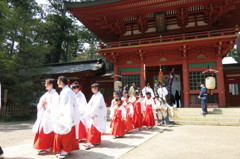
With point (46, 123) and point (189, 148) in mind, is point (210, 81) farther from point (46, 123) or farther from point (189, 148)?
point (46, 123)

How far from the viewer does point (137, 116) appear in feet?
22.7

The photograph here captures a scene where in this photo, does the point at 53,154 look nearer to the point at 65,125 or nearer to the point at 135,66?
the point at 65,125

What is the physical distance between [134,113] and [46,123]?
3742mm

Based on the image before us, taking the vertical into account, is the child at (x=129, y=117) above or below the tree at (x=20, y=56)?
below

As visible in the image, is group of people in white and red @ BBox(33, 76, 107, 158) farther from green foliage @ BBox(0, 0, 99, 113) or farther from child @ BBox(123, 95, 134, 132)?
green foliage @ BBox(0, 0, 99, 113)

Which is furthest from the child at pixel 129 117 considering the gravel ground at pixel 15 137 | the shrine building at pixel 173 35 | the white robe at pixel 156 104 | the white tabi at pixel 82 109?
the shrine building at pixel 173 35

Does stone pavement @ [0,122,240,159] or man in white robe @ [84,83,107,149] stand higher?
man in white robe @ [84,83,107,149]

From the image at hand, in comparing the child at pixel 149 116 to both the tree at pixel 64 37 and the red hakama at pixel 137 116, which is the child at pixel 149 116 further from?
the tree at pixel 64 37

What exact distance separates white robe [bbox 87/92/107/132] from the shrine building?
7484 millimetres

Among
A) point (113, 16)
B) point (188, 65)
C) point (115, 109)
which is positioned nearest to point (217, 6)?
point (188, 65)

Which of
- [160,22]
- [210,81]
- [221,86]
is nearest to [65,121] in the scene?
[210,81]

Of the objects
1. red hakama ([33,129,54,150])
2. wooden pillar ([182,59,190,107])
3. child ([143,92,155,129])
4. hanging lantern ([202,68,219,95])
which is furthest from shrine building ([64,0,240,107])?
red hakama ([33,129,54,150])

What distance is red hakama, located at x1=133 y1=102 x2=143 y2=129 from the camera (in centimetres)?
686

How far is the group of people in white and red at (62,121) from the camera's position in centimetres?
369
